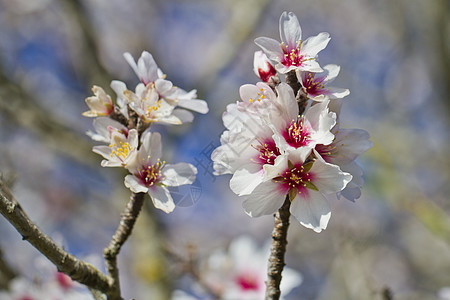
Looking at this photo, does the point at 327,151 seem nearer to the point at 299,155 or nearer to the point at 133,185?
the point at 299,155

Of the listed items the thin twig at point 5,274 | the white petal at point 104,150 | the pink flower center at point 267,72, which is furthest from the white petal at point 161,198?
the thin twig at point 5,274

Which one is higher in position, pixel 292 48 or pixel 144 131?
pixel 292 48

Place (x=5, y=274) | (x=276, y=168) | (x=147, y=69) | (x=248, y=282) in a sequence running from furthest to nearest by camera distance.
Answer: (x=248, y=282) → (x=5, y=274) → (x=147, y=69) → (x=276, y=168)

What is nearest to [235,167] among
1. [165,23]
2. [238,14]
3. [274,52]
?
[274,52]

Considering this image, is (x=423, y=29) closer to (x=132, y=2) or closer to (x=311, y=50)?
(x=311, y=50)

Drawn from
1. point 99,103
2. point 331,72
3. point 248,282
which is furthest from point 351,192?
point 248,282

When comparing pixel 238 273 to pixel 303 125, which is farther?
pixel 238 273

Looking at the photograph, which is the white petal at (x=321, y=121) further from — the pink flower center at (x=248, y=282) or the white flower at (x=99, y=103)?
the pink flower center at (x=248, y=282)
